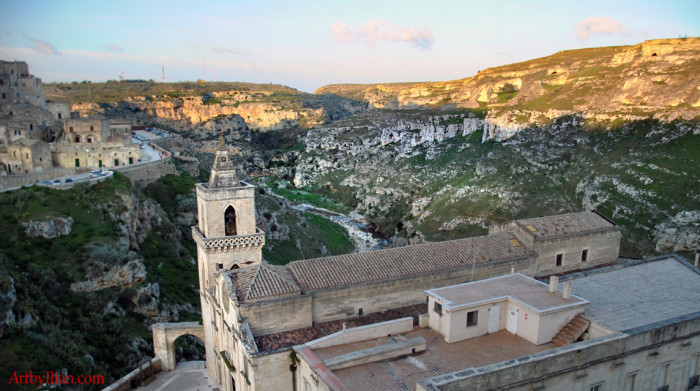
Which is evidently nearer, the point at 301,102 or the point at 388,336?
the point at 388,336

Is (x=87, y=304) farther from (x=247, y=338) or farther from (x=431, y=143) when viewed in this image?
(x=431, y=143)

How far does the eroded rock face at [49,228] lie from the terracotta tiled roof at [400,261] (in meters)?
21.1

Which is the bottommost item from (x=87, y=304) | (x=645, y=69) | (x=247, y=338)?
(x=87, y=304)

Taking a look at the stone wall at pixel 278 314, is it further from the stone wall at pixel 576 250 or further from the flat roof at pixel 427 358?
the stone wall at pixel 576 250

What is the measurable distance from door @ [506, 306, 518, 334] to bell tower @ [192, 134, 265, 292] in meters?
12.0

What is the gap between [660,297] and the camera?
18625 mm

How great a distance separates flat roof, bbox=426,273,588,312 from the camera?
16.9 meters

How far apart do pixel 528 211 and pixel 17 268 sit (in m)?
44.5


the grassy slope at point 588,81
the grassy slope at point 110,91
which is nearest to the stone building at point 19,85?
the grassy slope at point 110,91

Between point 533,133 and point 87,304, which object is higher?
point 533,133

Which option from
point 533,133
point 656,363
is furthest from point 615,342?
point 533,133

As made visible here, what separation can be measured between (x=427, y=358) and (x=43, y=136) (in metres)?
53.6

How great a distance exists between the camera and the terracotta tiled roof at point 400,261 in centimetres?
1953

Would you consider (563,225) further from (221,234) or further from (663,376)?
(221,234)
